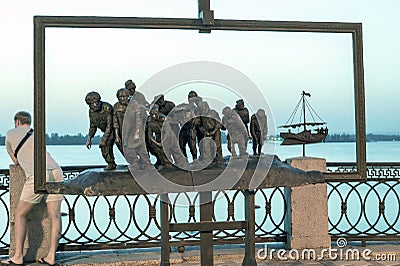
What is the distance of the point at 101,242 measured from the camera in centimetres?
787

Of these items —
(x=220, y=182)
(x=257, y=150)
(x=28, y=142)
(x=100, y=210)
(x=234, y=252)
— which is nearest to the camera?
(x=220, y=182)

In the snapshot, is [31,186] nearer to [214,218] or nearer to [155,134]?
[214,218]

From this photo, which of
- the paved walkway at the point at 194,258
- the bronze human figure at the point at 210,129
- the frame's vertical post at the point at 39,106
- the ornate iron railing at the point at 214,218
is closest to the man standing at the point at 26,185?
the paved walkway at the point at 194,258

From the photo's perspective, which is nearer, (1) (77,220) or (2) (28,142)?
(2) (28,142)

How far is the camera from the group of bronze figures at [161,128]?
4891 millimetres

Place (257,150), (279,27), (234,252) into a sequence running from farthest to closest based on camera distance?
(234,252) → (257,150) → (279,27)

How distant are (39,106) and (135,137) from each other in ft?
2.70

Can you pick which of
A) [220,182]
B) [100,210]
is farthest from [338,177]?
[100,210]

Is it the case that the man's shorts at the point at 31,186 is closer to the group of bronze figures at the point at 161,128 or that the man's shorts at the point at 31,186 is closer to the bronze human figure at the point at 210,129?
the group of bronze figures at the point at 161,128

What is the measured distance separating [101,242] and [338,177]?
3.77m

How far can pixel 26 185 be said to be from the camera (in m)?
7.06

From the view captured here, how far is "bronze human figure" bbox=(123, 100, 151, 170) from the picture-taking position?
4.87 metres

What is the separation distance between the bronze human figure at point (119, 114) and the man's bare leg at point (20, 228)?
2.71 meters

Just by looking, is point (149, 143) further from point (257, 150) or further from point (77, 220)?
point (77, 220)
